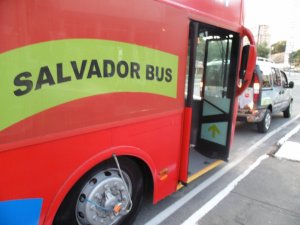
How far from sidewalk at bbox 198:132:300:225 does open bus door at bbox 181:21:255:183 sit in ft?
2.04

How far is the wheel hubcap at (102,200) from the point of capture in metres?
2.43

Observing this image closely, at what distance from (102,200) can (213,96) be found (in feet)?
9.33

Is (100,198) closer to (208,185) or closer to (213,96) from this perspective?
(208,185)

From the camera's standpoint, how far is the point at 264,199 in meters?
3.85

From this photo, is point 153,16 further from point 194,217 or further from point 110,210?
point 194,217

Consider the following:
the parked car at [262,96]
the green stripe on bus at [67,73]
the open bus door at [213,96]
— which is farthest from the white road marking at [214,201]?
the parked car at [262,96]

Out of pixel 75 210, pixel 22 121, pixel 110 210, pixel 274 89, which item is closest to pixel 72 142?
pixel 22 121

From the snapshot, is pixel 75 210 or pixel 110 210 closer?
pixel 75 210

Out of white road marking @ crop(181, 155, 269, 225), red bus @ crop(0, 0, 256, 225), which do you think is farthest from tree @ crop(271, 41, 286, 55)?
red bus @ crop(0, 0, 256, 225)

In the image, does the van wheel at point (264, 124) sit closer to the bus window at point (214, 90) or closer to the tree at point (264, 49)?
the bus window at point (214, 90)

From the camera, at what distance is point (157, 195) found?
122 inches

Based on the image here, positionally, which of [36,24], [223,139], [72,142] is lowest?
[223,139]

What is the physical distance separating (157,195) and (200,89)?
2402mm

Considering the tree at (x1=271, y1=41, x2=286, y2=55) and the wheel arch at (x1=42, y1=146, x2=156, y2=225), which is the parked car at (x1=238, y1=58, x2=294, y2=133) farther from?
the tree at (x1=271, y1=41, x2=286, y2=55)
